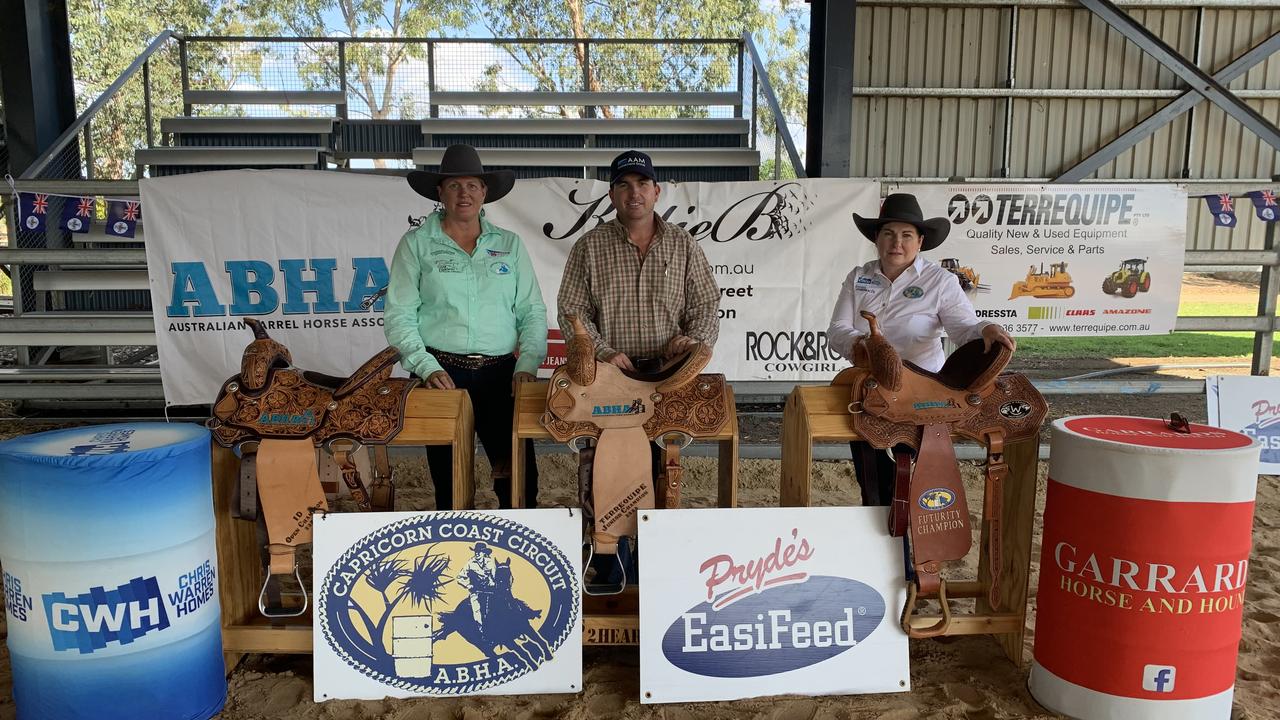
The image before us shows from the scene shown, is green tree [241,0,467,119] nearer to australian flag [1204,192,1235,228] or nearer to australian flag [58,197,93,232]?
australian flag [58,197,93,232]

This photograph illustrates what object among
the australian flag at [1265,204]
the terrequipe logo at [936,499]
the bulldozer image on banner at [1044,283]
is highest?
the australian flag at [1265,204]

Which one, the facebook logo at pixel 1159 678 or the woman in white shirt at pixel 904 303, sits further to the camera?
the woman in white shirt at pixel 904 303

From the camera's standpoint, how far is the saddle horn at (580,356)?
2.22m

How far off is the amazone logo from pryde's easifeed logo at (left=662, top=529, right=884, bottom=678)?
47 cm

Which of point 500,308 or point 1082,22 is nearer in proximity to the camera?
point 500,308

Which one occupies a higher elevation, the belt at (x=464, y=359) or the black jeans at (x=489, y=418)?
the belt at (x=464, y=359)

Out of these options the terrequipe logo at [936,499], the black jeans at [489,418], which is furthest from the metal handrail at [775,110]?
the terrequipe logo at [936,499]

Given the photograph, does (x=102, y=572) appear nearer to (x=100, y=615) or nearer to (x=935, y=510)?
(x=100, y=615)

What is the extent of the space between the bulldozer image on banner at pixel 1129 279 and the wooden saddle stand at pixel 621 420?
3469 millimetres

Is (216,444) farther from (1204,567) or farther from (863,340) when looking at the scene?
(1204,567)

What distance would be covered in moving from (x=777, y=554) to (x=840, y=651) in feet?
1.04

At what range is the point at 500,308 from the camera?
2602 millimetres

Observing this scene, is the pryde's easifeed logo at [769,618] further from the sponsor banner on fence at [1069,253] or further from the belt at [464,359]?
the sponsor banner on fence at [1069,253]

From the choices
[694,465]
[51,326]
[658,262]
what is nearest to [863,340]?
[658,262]
